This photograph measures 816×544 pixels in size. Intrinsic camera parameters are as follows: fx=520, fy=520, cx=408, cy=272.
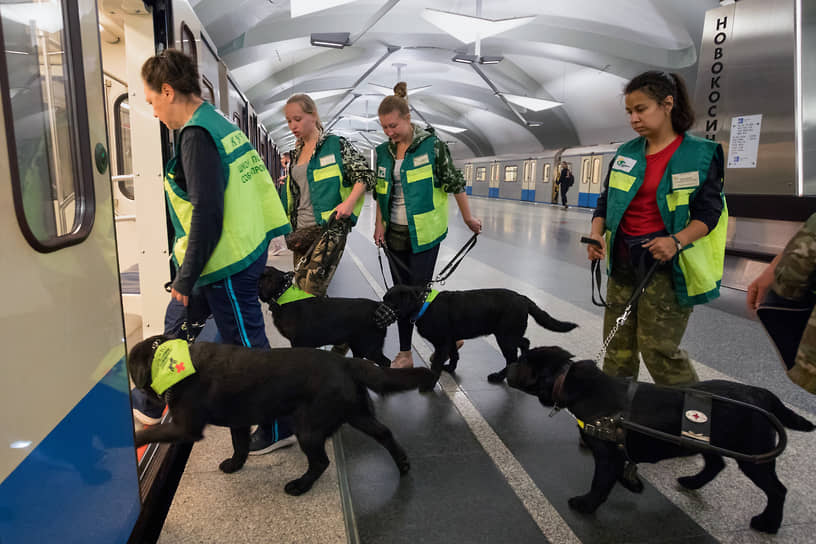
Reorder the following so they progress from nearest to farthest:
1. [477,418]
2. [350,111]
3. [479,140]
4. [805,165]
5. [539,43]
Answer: [477,418] < [805,165] < [539,43] < [350,111] < [479,140]

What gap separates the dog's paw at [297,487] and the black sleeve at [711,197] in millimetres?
2132

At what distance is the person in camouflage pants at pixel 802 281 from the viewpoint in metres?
1.46

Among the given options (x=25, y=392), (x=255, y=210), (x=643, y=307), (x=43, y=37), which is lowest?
(x=643, y=307)

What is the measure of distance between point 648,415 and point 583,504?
1.69 feet

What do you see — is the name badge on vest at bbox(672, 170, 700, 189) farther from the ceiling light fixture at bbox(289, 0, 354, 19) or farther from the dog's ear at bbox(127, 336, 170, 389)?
the ceiling light fixture at bbox(289, 0, 354, 19)

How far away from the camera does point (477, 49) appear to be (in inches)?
627

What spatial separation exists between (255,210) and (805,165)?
224 inches

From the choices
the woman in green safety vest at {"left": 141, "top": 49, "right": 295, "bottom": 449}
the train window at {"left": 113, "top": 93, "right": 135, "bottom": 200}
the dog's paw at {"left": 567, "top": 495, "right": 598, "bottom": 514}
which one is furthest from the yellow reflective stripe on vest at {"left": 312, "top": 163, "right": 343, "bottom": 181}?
the train window at {"left": 113, "top": 93, "right": 135, "bottom": 200}

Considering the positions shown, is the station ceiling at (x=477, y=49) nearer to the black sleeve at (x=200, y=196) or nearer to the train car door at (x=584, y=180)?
the train car door at (x=584, y=180)

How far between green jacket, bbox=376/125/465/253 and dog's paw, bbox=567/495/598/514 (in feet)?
6.11

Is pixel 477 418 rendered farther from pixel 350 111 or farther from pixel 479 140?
pixel 479 140

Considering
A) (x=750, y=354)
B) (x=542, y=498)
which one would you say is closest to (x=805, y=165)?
(x=750, y=354)

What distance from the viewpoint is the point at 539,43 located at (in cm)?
1916

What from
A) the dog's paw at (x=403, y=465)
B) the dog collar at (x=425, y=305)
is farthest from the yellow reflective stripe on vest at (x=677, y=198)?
the dog's paw at (x=403, y=465)
